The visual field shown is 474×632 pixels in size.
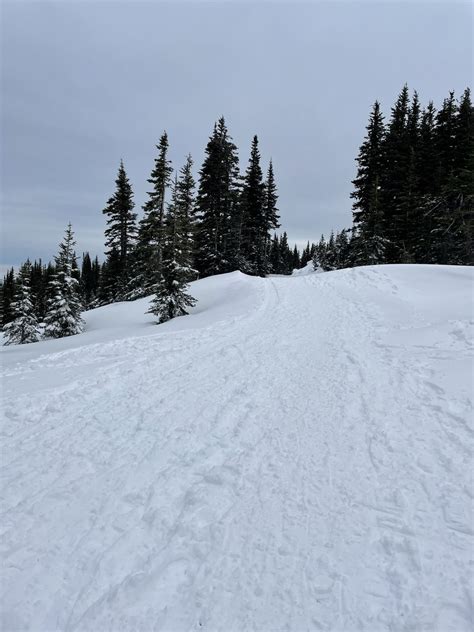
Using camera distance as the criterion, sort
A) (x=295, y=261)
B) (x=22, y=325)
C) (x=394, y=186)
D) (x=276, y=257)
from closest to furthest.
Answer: (x=22, y=325), (x=394, y=186), (x=276, y=257), (x=295, y=261)

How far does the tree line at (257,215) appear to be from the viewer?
20766 mm

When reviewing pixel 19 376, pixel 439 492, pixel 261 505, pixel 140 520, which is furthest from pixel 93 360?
pixel 439 492

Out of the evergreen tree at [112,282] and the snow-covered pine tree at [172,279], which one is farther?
the evergreen tree at [112,282]

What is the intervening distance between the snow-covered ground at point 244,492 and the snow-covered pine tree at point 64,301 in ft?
38.2

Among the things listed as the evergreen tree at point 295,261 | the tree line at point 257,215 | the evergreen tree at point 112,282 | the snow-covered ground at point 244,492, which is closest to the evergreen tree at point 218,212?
the tree line at point 257,215

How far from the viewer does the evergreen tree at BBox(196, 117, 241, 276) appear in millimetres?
28750

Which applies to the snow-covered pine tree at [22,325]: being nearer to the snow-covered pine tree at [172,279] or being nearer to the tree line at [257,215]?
the tree line at [257,215]

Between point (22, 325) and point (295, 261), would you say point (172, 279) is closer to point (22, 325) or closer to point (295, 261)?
point (22, 325)

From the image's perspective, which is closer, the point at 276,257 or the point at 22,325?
the point at 22,325

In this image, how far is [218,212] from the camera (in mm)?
29047

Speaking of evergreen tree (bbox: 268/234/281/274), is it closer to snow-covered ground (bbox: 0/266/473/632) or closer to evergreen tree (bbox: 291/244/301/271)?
evergreen tree (bbox: 291/244/301/271)

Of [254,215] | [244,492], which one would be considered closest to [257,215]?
[254,215]

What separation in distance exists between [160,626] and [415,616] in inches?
71.3

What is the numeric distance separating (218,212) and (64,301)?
16.2m
